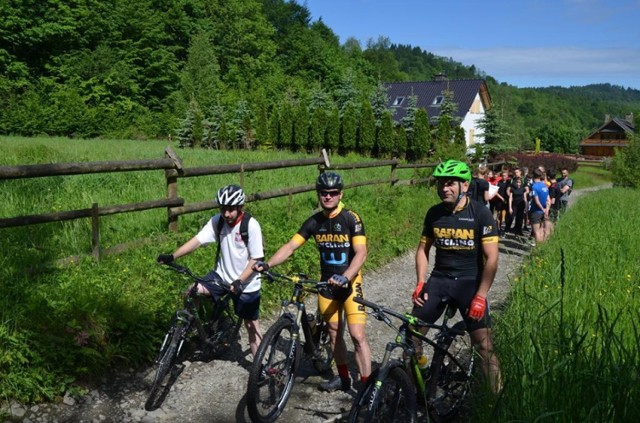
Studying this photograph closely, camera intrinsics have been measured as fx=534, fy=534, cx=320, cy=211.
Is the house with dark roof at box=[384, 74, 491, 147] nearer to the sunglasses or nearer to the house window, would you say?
the house window

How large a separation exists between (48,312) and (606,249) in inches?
286

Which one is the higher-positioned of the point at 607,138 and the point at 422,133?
the point at 607,138

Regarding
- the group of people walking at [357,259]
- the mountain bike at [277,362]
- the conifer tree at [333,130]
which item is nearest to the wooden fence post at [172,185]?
the group of people walking at [357,259]

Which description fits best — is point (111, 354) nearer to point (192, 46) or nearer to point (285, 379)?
point (285, 379)

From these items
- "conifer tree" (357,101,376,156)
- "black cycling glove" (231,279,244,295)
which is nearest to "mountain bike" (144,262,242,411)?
"black cycling glove" (231,279,244,295)

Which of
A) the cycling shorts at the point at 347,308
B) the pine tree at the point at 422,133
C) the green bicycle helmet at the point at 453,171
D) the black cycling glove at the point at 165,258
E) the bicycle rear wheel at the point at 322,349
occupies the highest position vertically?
the pine tree at the point at 422,133

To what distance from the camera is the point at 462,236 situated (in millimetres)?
4141

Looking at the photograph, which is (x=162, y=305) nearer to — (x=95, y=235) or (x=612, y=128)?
(x=95, y=235)

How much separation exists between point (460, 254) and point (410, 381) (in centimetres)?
117

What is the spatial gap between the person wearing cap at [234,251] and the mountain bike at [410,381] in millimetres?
1473

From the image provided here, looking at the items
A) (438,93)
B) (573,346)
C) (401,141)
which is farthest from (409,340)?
(438,93)

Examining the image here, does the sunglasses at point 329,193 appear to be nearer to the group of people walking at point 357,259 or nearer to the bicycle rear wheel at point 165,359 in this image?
the group of people walking at point 357,259

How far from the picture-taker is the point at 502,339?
4.21 meters

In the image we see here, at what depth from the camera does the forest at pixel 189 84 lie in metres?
37.0
